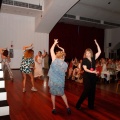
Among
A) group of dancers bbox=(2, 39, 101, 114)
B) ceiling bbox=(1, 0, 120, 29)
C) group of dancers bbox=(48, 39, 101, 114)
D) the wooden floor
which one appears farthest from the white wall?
group of dancers bbox=(48, 39, 101, 114)

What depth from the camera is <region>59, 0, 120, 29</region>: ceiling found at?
1012cm

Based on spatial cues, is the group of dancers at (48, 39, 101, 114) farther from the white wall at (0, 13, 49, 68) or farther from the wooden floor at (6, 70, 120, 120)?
the white wall at (0, 13, 49, 68)

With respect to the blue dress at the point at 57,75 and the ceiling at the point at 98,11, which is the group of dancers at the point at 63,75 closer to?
the blue dress at the point at 57,75

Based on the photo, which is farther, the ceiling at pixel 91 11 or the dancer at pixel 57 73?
the ceiling at pixel 91 11

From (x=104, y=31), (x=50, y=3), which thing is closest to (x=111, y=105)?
(x=50, y=3)

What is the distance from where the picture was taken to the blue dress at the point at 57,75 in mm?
3102

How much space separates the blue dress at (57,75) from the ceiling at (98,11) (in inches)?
301

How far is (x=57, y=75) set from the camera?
3145mm

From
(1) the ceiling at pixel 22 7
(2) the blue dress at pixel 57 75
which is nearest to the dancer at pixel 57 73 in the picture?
(2) the blue dress at pixel 57 75

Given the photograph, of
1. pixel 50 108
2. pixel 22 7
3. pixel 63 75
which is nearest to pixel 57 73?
pixel 63 75

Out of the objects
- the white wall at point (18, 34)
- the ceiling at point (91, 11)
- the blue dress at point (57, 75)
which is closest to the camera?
the blue dress at point (57, 75)

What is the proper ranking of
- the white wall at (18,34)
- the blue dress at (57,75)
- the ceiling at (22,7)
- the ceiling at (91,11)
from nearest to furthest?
the blue dress at (57,75) → the ceiling at (22,7) → the ceiling at (91,11) → the white wall at (18,34)

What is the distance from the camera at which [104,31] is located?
15773mm

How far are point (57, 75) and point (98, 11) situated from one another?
31.7ft
